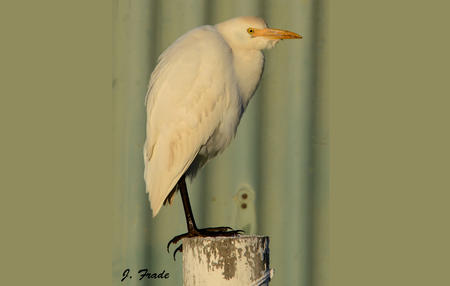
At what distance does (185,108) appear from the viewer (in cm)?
258

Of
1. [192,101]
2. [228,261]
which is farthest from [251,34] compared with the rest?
[228,261]

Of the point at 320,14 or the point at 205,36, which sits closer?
the point at 205,36

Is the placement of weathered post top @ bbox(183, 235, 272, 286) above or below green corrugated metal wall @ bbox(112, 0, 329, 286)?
below

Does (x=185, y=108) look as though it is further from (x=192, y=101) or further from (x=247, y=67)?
(x=247, y=67)

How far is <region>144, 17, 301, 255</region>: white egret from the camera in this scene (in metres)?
2.58

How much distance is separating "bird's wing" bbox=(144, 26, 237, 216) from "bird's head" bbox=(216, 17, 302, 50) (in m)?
0.10

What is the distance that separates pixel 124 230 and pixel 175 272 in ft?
0.96

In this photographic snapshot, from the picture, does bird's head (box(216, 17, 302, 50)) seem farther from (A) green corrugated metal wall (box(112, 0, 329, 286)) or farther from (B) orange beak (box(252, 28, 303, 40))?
(A) green corrugated metal wall (box(112, 0, 329, 286))

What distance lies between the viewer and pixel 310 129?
3.08m

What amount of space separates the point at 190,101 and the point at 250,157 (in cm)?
56

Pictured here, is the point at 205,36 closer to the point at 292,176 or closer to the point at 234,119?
the point at 234,119

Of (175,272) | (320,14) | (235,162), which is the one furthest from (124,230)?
(320,14)
